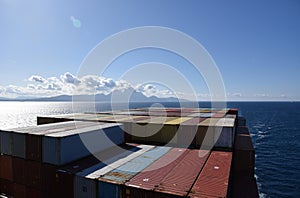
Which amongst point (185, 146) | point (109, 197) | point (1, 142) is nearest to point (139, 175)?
point (109, 197)

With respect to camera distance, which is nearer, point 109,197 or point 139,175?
point 109,197

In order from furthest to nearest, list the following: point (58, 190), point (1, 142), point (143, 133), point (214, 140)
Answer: point (143, 133), point (214, 140), point (1, 142), point (58, 190)

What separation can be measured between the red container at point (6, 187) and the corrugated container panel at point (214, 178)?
18101mm

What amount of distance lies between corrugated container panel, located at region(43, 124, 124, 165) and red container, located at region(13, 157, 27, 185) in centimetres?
288

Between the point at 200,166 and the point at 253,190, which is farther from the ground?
the point at 200,166

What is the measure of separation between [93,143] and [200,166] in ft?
35.0

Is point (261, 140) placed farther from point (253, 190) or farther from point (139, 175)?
point (139, 175)

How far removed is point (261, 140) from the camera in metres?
56.0

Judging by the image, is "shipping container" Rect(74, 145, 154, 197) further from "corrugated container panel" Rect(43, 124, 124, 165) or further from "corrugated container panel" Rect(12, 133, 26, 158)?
"corrugated container panel" Rect(12, 133, 26, 158)

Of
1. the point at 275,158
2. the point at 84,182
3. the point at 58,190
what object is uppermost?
the point at 84,182

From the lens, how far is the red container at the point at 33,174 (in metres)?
18.4

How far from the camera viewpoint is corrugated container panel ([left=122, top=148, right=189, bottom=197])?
13547mm

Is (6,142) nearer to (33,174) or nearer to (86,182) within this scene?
(33,174)

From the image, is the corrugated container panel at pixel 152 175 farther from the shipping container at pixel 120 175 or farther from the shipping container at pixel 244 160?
the shipping container at pixel 244 160
